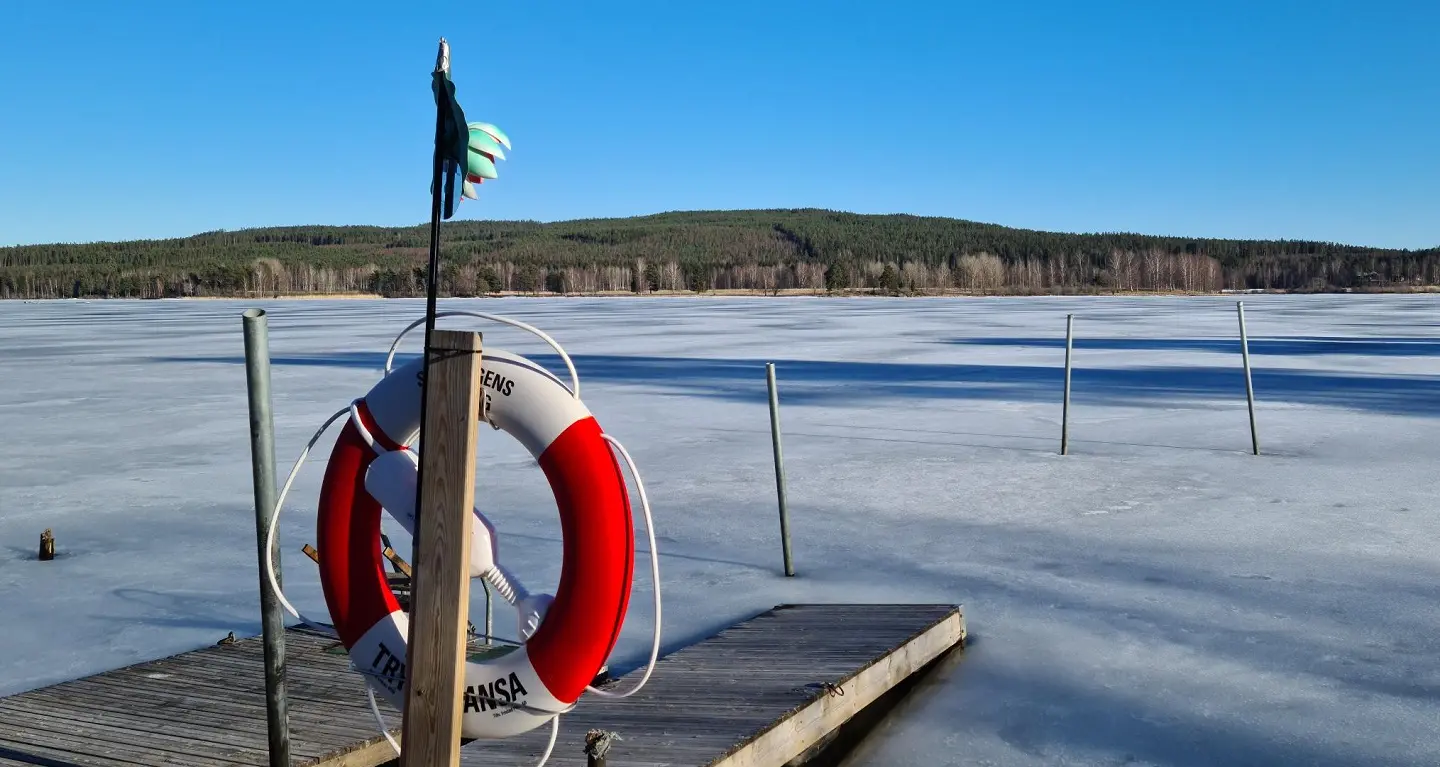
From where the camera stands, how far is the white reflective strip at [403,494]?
2.69m

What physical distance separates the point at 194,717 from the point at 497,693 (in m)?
1.12

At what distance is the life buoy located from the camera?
2.62m

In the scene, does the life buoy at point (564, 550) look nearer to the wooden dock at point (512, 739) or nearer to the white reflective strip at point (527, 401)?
the white reflective strip at point (527, 401)

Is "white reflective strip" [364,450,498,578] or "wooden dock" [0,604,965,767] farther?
"wooden dock" [0,604,965,767]

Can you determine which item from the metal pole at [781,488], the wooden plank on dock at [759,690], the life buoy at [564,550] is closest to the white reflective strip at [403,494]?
the life buoy at [564,550]

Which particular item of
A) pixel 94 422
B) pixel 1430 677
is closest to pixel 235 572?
pixel 1430 677

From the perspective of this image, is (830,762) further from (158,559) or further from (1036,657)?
(158,559)

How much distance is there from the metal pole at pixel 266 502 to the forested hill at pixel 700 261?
96197 millimetres

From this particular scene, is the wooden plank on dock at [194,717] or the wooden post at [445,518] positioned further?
the wooden plank on dock at [194,717]

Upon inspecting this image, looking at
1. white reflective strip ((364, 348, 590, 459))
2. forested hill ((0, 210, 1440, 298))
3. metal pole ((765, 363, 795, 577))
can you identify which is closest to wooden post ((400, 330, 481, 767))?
white reflective strip ((364, 348, 590, 459))

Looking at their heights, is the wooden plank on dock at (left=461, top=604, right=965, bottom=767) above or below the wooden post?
below

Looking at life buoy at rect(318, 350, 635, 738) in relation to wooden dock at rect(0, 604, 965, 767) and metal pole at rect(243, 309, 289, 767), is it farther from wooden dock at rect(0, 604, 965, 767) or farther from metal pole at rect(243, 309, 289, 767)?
wooden dock at rect(0, 604, 965, 767)

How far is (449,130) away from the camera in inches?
94.6

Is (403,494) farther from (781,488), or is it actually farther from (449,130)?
(781,488)
